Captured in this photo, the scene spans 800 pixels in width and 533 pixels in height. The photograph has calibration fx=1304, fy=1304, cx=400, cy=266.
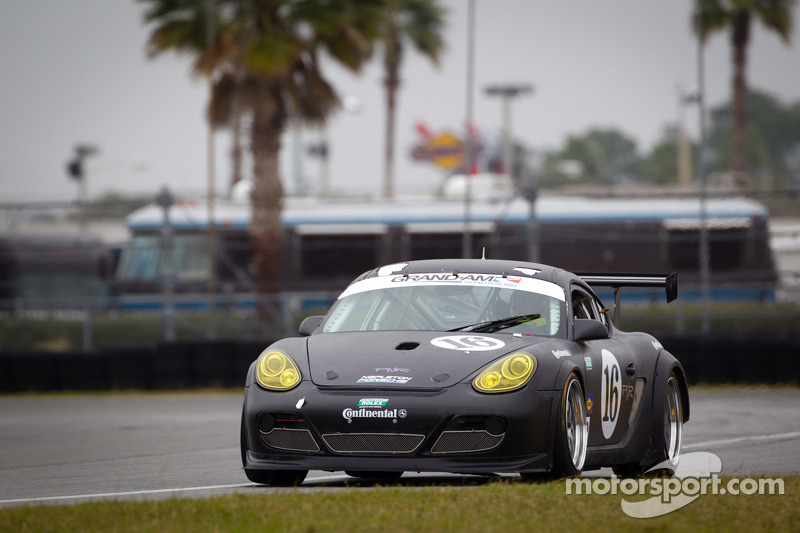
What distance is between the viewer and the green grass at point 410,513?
5277 mm

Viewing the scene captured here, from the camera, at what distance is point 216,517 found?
217 inches

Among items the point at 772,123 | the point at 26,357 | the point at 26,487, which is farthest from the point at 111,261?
the point at 772,123

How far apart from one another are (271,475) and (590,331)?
1962mm

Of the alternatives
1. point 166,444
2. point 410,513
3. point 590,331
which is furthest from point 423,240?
point 410,513

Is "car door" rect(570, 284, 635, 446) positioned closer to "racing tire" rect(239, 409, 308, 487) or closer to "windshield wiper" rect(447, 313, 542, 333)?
"windshield wiper" rect(447, 313, 542, 333)

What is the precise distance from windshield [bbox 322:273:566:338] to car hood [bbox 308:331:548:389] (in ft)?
0.90

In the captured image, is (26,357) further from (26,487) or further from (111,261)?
(26,487)

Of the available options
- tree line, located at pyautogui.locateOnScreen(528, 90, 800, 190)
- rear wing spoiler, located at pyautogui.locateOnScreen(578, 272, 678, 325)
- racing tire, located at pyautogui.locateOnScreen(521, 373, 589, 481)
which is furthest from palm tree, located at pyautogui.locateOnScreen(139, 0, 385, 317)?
tree line, located at pyautogui.locateOnScreen(528, 90, 800, 190)

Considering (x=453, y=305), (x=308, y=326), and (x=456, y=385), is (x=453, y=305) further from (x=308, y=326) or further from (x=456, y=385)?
(x=456, y=385)

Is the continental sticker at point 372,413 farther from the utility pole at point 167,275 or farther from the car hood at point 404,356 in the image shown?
the utility pole at point 167,275

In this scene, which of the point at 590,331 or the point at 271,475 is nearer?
the point at 271,475

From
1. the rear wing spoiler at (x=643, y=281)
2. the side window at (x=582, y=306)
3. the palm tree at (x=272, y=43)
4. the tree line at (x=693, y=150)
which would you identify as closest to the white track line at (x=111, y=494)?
the side window at (x=582, y=306)

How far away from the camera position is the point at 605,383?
299 inches

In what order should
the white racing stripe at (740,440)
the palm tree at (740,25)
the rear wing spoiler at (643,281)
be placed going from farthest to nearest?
the palm tree at (740,25), the white racing stripe at (740,440), the rear wing spoiler at (643,281)
